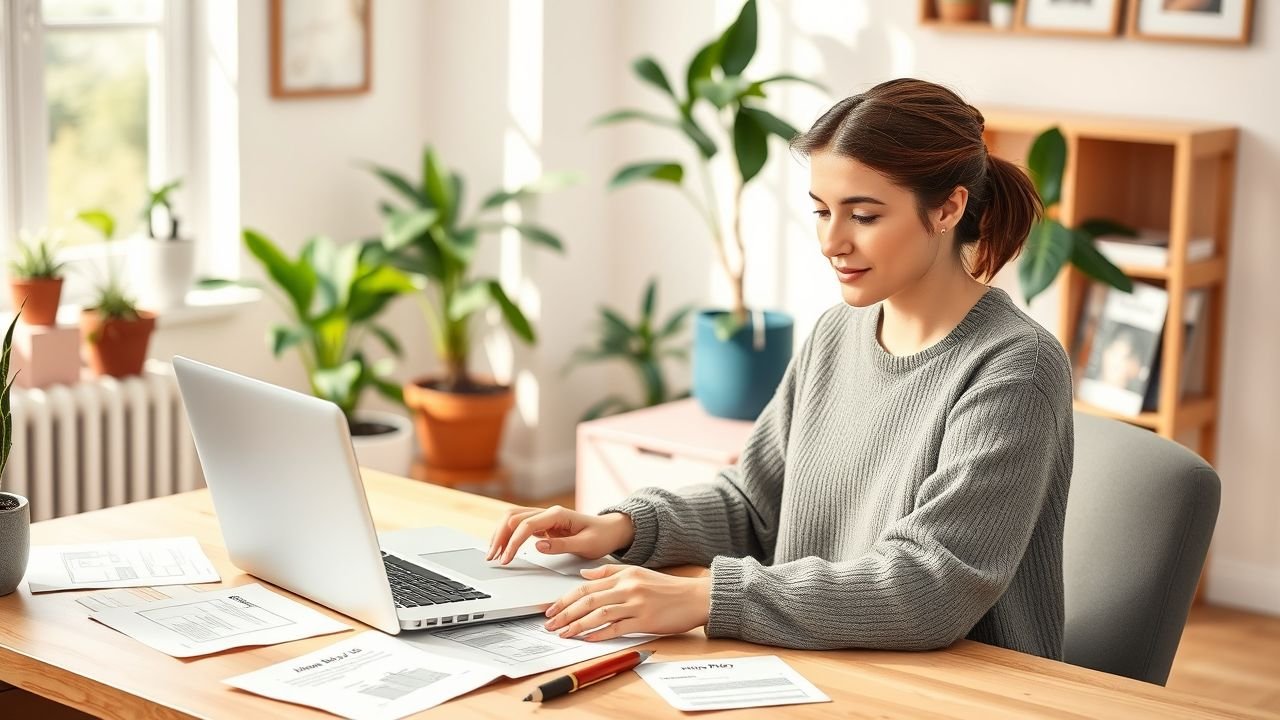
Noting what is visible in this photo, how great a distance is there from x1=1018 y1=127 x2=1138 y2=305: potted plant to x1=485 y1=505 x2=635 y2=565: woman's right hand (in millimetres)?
1701

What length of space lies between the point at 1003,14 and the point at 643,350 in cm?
139

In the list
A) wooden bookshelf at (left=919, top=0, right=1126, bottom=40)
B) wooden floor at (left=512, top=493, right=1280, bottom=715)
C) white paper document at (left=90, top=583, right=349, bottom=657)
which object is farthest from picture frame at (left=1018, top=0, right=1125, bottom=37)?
white paper document at (left=90, top=583, right=349, bottom=657)

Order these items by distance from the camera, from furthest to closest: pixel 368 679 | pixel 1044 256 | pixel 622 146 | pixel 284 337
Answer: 1. pixel 622 146
2. pixel 284 337
3. pixel 1044 256
4. pixel 368 679

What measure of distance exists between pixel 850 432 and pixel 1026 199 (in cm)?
36

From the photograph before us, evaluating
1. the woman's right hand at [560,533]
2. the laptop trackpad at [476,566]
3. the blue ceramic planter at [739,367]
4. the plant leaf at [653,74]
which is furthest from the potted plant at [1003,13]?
the laptop trackpad at [476,566]

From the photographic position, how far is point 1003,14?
4.00 metres

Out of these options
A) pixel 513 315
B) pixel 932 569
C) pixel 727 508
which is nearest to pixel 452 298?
pixel 513 315

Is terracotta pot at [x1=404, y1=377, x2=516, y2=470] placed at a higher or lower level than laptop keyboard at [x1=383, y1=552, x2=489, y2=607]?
lower

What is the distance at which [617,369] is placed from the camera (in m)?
5.00

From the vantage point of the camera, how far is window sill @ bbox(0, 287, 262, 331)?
396cm

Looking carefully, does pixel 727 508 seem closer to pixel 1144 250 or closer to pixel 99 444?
pixel 1144 250

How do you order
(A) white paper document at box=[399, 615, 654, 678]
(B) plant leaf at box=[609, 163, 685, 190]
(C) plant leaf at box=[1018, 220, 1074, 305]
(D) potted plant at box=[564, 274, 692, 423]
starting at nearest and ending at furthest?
(A) white paper document at box=[399, 615, 654, 678] < (C) plant leaf at box=[1018, 220, 1074, 305] < (B) plant leaf at box=[609, 163, 685, 190] < (D) potted plant at box=[564, 274, 692, 423]

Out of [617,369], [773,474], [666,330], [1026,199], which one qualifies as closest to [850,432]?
[773,474]

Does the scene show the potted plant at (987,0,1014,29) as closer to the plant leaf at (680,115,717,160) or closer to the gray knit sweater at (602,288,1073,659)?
the plant leaf at (680,115,717,160)
